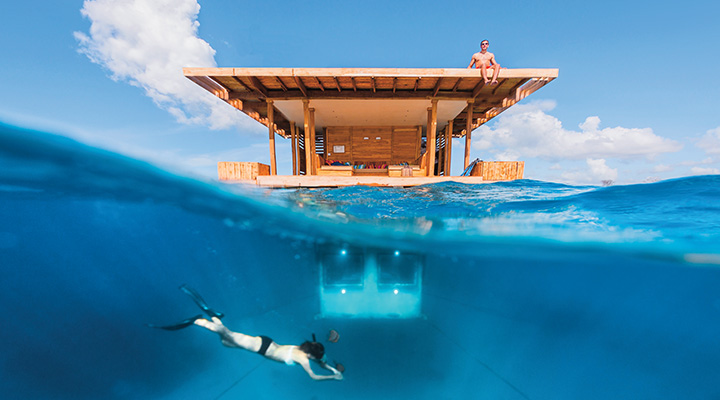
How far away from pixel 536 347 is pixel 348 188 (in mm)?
12003

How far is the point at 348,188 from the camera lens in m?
8.17

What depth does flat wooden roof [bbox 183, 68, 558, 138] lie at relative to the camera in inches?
352

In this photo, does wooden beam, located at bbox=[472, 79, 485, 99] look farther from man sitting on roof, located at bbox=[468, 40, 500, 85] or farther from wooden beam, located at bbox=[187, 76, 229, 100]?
wooden beam, located at bbox=[187, 76, 229, 100]

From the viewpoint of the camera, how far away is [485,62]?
9039 mm

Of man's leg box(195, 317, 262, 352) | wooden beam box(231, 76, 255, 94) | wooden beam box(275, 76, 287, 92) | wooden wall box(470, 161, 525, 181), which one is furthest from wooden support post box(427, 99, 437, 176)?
man's leg box(195, 317, 262, 352)

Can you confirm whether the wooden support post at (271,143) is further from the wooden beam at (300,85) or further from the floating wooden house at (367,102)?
the wooden beam at (300,85)

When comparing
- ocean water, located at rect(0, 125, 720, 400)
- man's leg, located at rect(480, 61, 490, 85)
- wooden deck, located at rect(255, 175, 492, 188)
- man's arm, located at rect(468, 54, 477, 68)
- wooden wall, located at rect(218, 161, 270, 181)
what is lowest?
ocean water, located at rect(0, 125, 720, 400)

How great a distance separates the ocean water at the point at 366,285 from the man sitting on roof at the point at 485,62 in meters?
4.31

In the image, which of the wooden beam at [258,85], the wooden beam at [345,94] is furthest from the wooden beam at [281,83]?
the wooden beam at [258,85]

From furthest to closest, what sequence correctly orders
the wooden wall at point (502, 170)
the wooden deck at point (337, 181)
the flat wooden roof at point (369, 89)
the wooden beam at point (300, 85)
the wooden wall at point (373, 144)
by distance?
the wooden wall at point (373, 144)
the wooden beam at point (300, 85)
the flat wooden roof at point (369, 89)
the wooden wall at point (502, 170)
the wooden deck at point (337, 181)

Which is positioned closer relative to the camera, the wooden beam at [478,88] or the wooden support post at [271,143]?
the wooden beam at [478,88]

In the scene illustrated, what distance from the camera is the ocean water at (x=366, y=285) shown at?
5336 millimetres

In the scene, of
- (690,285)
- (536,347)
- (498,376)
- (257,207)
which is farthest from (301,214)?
(690,285)

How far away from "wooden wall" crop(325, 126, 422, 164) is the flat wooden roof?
227cm
